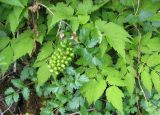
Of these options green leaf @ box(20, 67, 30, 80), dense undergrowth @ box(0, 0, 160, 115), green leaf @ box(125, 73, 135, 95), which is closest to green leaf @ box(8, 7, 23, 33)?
dense undergrowth @ box(0, 0, 160, 115)

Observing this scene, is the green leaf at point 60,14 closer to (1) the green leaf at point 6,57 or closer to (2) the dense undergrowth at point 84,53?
(2) the dense undergrowth at point 84,53

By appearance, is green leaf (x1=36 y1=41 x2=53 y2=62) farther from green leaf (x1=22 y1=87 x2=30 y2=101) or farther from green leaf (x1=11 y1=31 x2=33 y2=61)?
green leaf (x1=22 y1=87 x2=30 y2=101)

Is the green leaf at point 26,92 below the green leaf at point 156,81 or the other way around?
the other way around

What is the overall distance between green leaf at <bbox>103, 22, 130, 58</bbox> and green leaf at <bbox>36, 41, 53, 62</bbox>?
40 centimetres

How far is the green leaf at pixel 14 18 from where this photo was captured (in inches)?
79.6

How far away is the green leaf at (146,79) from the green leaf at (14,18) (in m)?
0.90

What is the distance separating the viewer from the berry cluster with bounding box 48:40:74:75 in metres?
1.94

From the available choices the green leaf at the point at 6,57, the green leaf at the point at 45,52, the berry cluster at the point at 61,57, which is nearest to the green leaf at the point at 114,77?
the berry cluster at the point at 61,57

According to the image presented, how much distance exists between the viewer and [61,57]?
6.38ft

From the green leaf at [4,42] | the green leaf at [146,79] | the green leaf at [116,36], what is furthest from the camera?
the green leaf at [4,42]

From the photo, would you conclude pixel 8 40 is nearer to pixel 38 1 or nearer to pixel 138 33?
pixel 38 1

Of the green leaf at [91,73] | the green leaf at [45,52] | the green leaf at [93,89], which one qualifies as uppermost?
the green leaf at [45,52]

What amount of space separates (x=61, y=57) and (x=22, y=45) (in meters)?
0.31

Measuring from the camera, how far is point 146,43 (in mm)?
2166
